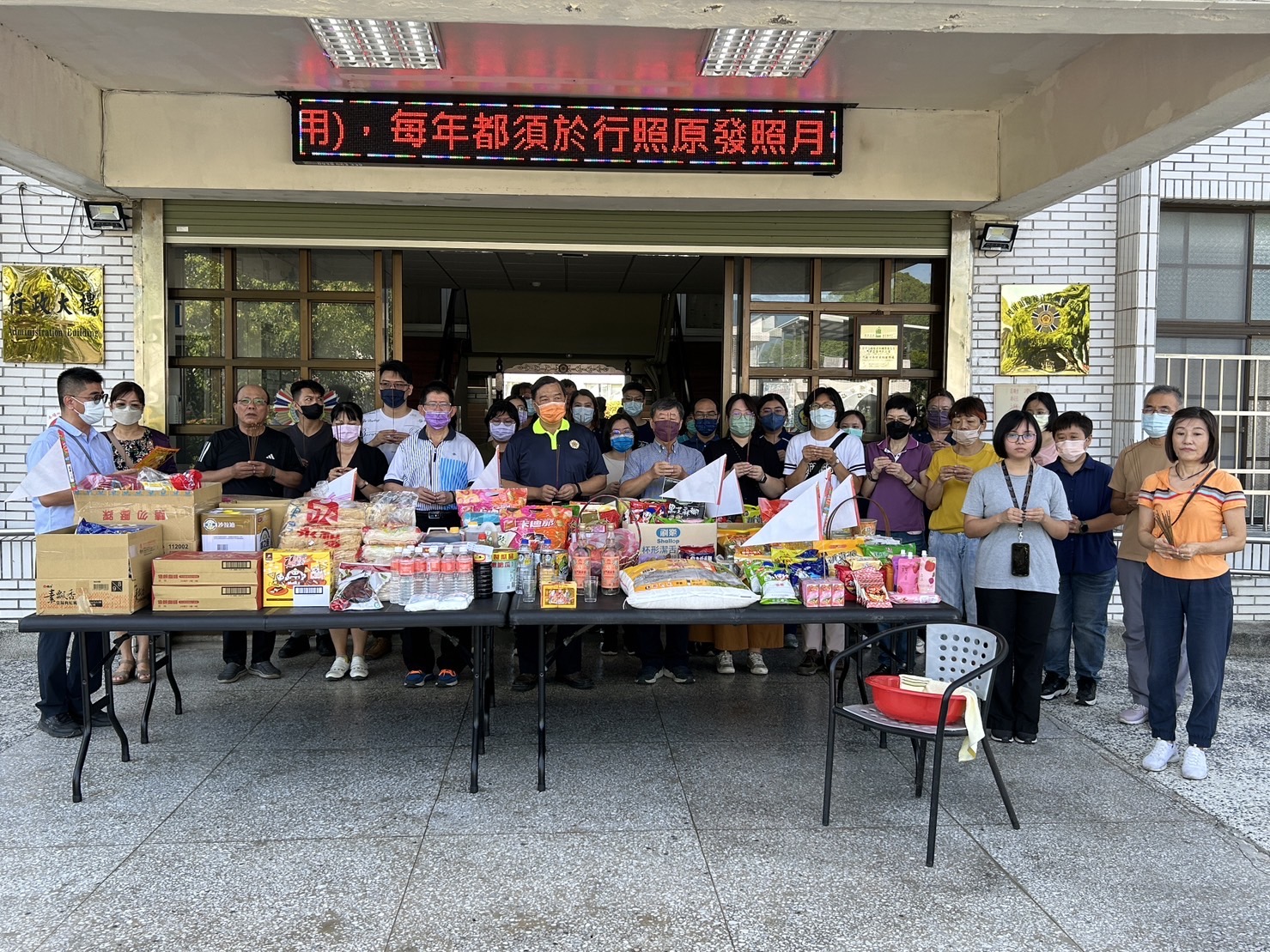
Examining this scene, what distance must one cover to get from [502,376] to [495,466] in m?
12.9

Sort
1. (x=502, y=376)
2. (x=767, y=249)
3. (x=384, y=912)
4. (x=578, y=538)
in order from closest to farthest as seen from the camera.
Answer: (x=384, y=912)
(x=578, y=538)
(x=767, y=249)
(x=502, y=376)

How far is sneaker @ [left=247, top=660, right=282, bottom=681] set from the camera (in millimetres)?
6027

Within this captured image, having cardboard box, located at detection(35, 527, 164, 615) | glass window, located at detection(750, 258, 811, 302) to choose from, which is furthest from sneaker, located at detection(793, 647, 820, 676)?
cardboard box, located at detection(35, 527, 164, 615)

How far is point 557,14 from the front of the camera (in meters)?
3.81

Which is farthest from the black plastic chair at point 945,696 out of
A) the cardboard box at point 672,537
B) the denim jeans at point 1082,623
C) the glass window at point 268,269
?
the glass window at point 268,269

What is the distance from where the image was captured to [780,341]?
762 centimetres

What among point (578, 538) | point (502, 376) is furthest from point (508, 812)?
point (502, 376)

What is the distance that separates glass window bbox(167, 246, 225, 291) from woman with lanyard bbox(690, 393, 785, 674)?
4.37 meters

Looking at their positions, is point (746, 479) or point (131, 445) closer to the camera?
point (131, 445)

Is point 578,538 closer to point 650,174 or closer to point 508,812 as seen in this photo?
point 508,812

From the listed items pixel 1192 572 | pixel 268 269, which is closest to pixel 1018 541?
pixel 1192 572

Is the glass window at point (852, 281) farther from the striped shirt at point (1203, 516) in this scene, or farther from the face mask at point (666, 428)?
the striped shirt at point (1203, 516)

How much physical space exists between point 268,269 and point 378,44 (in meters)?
2.58

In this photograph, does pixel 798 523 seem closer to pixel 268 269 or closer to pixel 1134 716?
pixel 1134 716
